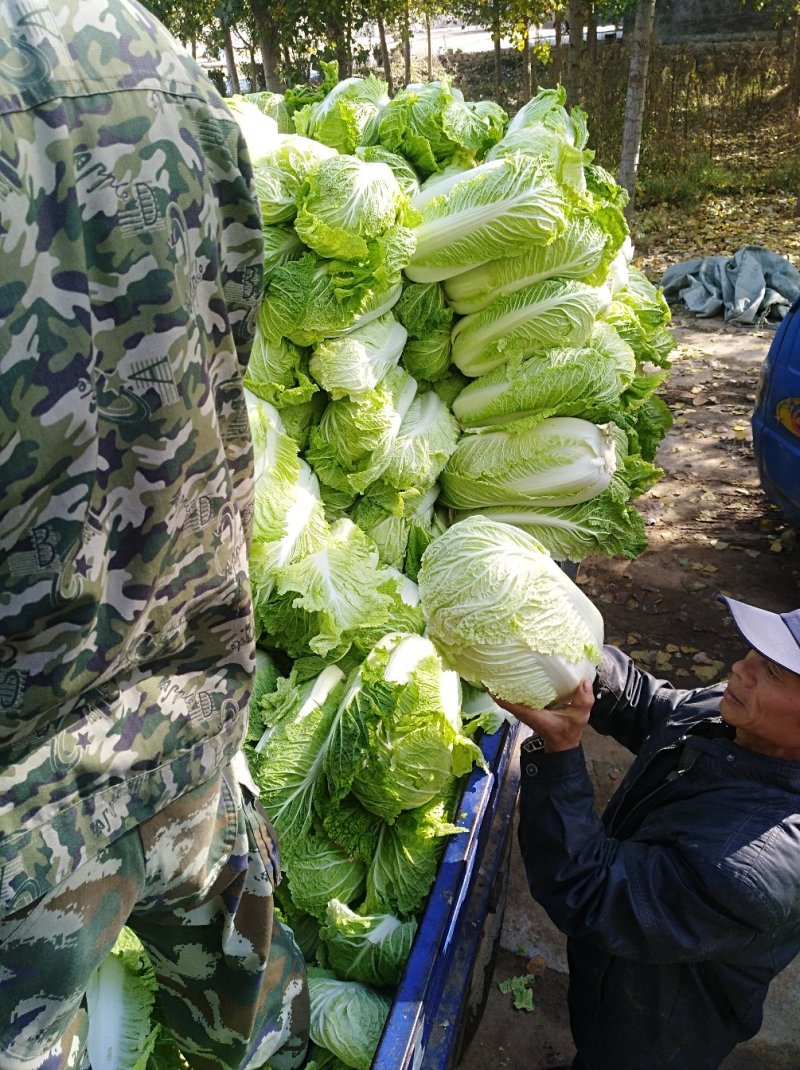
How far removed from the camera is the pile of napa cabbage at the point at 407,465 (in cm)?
229

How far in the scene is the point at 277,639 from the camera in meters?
2.67

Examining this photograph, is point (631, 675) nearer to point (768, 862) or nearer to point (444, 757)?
point (444, 757)

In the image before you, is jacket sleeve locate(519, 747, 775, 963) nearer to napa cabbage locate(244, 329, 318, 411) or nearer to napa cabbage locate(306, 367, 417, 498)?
napa cabbage locate(306, 367, 417, 498)

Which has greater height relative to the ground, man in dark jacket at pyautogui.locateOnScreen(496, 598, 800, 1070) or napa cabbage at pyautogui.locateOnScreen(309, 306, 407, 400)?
napa cabbage at pyautogui.locateOnScreen(309, 306, 407, 400)

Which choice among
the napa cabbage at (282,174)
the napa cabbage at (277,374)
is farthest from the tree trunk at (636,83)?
the napa cabbage at (277,374)

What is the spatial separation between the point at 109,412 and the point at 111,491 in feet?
0.34

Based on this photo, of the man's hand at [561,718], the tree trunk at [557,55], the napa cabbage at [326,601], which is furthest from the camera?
the tree trunk at [557,55]

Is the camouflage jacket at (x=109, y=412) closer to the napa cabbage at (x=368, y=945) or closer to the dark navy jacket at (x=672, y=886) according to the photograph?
the dark navy jacket at (x=672, y=886)

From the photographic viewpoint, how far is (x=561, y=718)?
2.06m

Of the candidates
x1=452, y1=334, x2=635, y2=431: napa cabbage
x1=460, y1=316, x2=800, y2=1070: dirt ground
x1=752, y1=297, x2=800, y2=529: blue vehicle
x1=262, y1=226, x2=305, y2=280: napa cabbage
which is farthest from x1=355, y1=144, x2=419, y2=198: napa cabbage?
x1=460, y1=316, x2=800, y2=1070: dirt ground

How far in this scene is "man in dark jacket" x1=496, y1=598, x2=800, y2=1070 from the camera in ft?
5.81

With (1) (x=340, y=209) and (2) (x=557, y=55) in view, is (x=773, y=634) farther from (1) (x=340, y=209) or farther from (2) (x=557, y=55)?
(2) (x=557, y=55)

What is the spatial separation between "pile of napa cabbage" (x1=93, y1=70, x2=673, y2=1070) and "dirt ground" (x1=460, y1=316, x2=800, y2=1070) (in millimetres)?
962

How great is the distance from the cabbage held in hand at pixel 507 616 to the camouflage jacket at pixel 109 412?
3.38 feet
